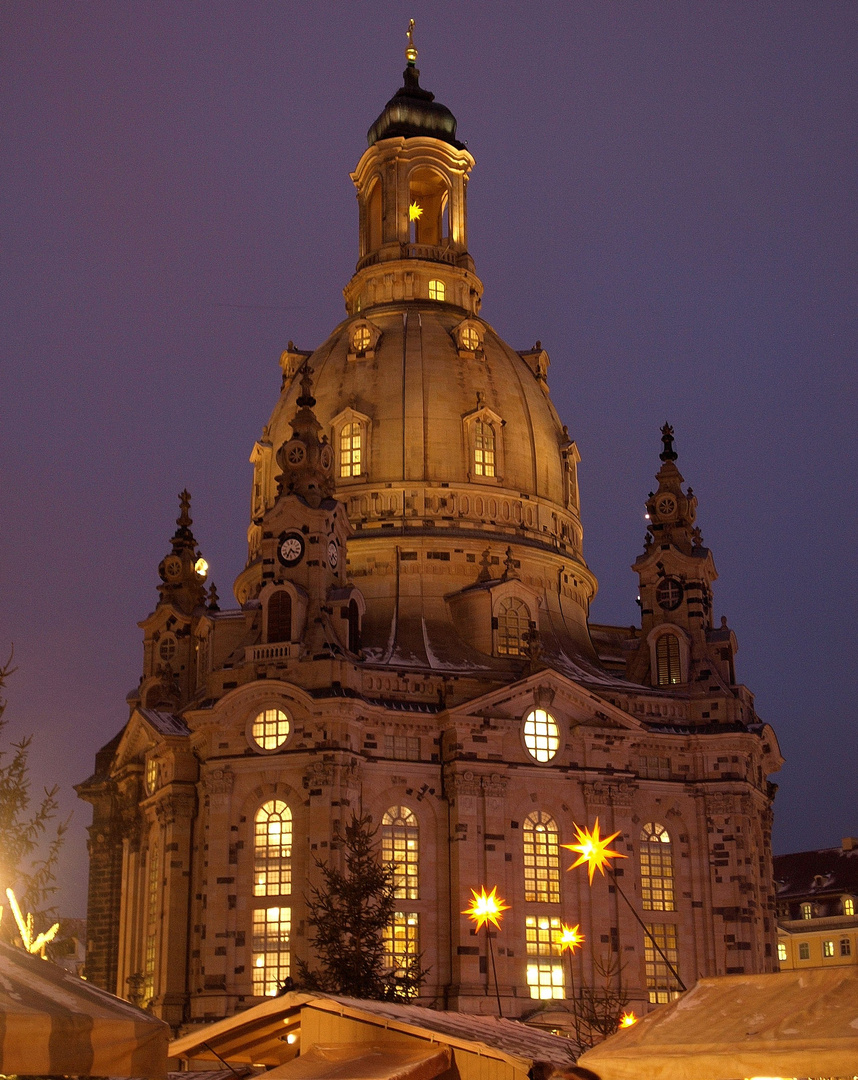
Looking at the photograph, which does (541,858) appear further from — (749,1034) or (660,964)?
(749,1034)

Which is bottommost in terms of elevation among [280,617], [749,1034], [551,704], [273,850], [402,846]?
[749,1034]

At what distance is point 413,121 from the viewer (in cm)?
8700

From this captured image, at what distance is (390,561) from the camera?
7206 cm

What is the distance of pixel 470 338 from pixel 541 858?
2677 centimetres

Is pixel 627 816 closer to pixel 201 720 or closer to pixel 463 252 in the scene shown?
pixel 201 720

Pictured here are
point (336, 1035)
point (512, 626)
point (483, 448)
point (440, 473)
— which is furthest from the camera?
point (483, 448)

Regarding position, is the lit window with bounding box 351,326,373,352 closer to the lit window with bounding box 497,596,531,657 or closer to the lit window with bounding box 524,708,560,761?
the lit window with bounding box 497,596,531,657

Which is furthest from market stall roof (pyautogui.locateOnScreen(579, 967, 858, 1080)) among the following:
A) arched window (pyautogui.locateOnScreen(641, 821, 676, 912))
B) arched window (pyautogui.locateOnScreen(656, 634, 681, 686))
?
arched window (pyautogui.locateOnScreen(656, 634, 681, 686))

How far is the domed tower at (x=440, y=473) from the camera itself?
7044 centimetres

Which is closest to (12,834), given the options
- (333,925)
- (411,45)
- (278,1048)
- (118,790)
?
(278,1048)

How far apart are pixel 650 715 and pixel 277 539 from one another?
18.8 metres

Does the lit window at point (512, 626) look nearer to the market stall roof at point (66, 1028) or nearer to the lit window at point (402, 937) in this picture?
the lit window at point (402, 937)

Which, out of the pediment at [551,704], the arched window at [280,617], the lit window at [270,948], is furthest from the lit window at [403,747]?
the lit window at [270,948]

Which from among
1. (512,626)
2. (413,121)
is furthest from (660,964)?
(413,121)
